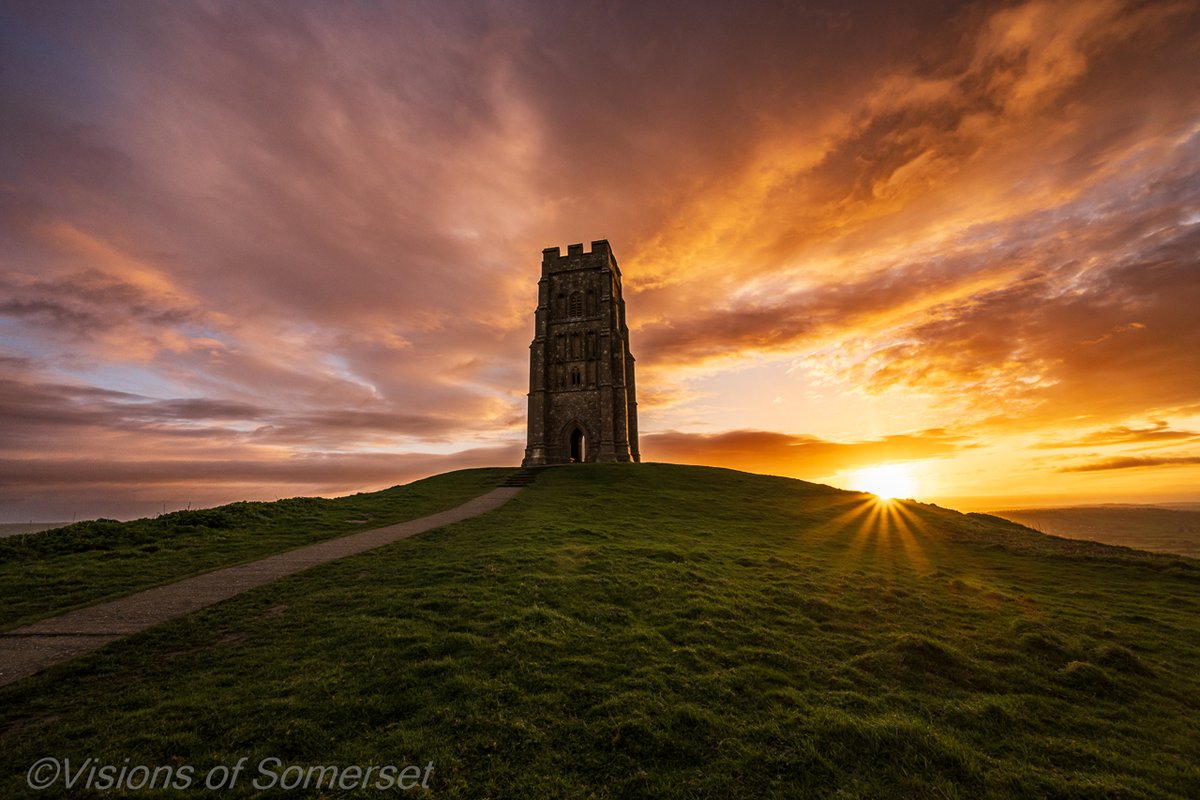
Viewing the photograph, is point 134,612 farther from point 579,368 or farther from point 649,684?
point 579,368

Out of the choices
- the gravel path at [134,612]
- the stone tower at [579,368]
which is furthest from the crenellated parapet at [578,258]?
the gravel path at [134,612]

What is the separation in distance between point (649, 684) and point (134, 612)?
11540 millimetres

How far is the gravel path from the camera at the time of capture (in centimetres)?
835

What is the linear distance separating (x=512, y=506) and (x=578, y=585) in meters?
15.3

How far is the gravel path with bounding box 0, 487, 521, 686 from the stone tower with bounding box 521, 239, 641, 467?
34.0 metres

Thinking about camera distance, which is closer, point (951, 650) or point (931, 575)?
point (951, 650)

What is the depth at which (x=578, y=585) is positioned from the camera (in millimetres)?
12844

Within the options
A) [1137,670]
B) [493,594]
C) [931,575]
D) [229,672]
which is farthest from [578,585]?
[931,575]

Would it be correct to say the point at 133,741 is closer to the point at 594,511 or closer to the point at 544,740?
the point at 544,740

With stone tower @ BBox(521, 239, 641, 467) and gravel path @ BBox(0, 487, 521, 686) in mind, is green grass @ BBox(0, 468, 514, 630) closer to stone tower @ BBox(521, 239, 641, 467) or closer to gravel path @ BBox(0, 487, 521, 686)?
gravel path @ BBox(0, 487, 521, 686)

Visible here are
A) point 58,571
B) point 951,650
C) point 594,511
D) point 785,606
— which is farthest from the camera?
point 594,511

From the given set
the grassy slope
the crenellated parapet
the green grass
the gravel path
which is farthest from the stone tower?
the grassy slope

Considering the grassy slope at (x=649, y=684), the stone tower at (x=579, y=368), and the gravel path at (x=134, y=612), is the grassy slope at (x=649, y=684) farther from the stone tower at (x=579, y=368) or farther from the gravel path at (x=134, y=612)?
the stone tower at (x=579, y=368)

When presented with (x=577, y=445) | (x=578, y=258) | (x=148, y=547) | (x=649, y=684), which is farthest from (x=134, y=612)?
(x=578, y=258)
